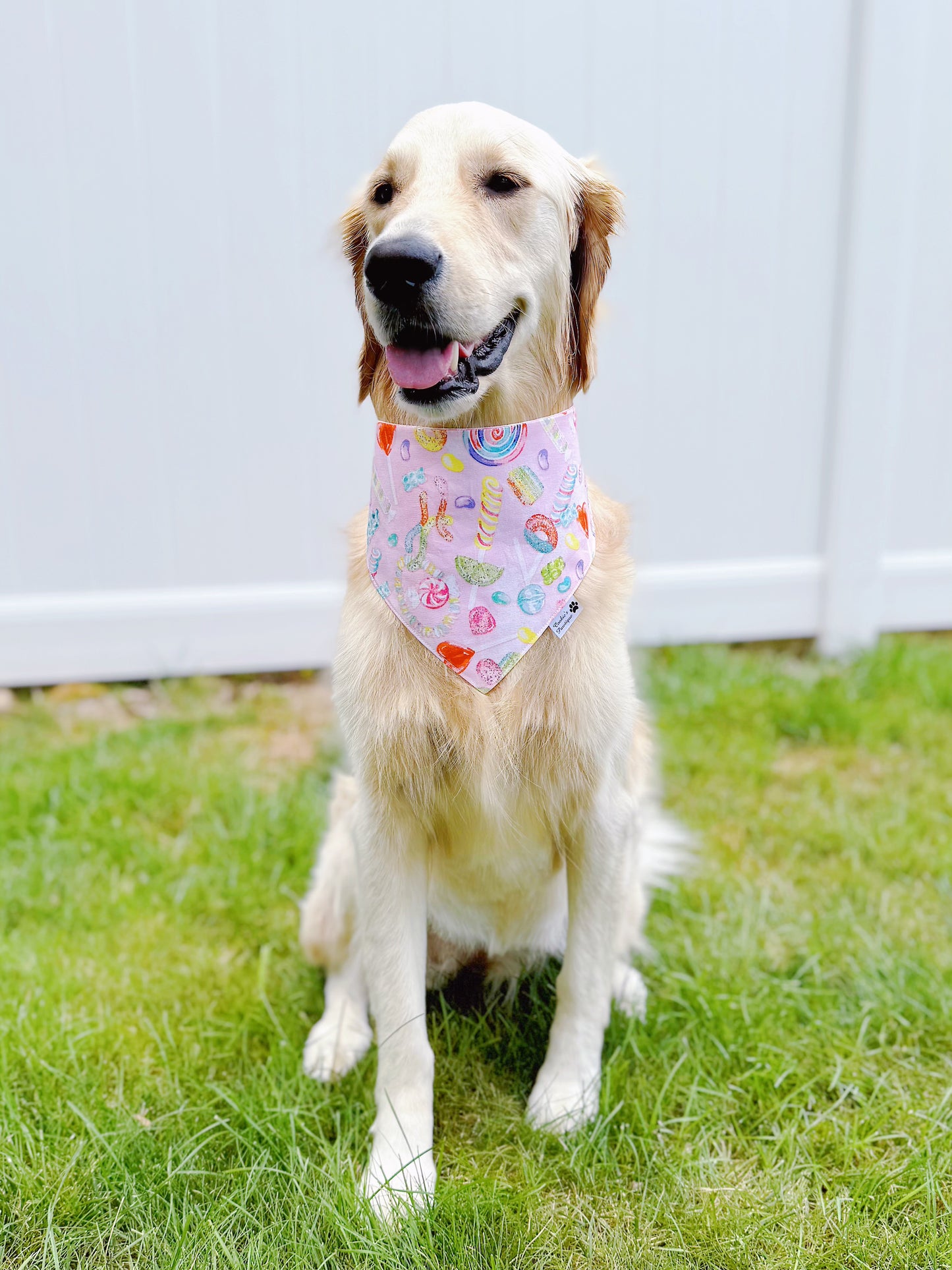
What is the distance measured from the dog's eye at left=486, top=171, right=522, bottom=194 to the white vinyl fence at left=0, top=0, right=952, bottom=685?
182 cm

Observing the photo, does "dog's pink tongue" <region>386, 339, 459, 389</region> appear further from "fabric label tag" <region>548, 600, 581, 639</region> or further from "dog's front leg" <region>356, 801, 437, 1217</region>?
"dog's front leg" <region>356, 801, 437, 1217</region>

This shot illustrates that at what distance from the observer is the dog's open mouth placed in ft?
4.84

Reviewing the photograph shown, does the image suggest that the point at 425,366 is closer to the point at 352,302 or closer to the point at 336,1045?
the point at 336,1045

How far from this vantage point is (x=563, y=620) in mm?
1617

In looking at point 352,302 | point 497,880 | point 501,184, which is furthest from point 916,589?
point 501,184

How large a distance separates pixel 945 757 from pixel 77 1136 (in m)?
2.57

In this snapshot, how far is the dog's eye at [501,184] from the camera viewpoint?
1549 millimetres

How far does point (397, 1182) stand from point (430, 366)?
1.23 metres

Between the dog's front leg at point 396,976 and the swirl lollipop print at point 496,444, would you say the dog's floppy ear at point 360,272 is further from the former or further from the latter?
the dog's front leg at point 396,976

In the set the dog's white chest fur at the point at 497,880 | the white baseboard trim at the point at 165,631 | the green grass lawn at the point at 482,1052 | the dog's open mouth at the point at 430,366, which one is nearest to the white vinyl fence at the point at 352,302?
the white baseboard trim at the point at 165,631

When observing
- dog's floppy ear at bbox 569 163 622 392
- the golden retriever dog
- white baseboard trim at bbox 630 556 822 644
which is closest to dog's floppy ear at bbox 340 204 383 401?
the golden retriever dog

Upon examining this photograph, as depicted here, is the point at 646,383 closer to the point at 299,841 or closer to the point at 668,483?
the point at 668,483

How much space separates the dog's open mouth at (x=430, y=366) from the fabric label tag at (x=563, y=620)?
0.37 m

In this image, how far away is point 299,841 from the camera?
2.61m
